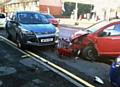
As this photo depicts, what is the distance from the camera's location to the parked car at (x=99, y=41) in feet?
20.2

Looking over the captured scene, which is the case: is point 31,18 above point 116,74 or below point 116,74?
above

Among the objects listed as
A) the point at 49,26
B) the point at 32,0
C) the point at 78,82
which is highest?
the point at 32,0

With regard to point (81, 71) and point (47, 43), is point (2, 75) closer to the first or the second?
point (81, 71)

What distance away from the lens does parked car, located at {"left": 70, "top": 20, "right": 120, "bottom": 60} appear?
6.16 metres

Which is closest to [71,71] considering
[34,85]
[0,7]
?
[34,85]

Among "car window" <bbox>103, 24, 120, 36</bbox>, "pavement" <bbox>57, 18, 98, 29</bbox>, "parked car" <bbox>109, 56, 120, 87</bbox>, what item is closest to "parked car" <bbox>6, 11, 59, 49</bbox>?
"car window" <bbox>103, 24, 120, 36</bbox>

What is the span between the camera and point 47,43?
24.1 ft

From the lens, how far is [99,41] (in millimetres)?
6195

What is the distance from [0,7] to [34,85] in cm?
4960

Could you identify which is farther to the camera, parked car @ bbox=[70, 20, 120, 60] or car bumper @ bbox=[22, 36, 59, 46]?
car bumper @ bbox=[22, 36, 59, 46]

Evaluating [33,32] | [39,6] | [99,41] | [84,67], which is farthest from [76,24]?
[39,6]

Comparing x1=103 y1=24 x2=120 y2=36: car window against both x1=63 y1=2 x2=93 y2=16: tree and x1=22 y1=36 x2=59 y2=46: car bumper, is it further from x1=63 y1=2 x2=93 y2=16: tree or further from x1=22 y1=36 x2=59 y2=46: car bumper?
x1=63 y1=2 x2=93 y2=16: tree

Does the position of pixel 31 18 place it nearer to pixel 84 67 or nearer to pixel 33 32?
pixel 33 32

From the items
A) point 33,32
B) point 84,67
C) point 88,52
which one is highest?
point 33,32
